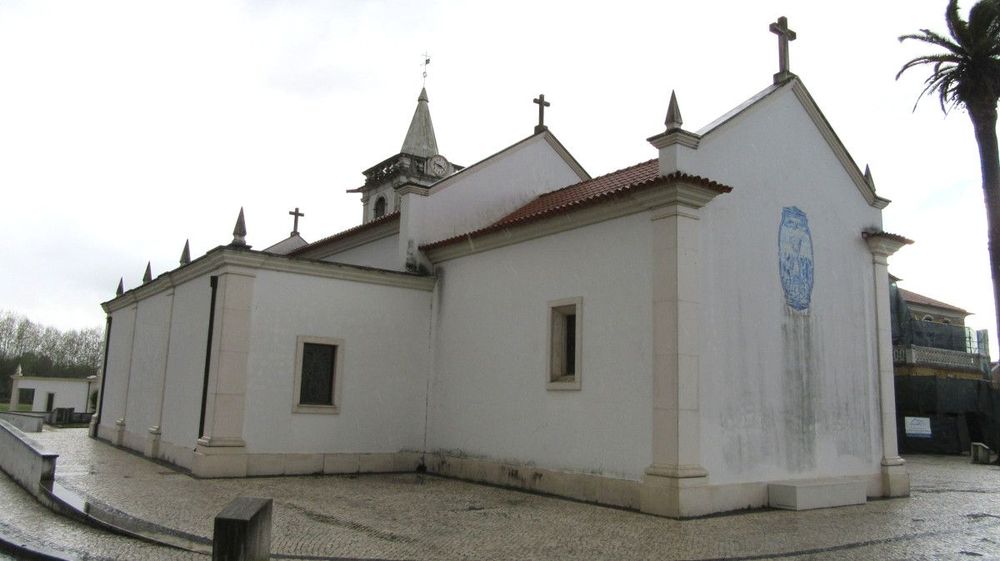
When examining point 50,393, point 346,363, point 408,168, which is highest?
point 408,168

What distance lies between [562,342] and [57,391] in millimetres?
44108

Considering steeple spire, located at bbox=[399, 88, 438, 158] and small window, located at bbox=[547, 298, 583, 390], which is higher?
steeple spire, located at bbox=[399, 88, 438, 158]

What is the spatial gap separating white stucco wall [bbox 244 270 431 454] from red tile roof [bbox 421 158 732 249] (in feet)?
6.84

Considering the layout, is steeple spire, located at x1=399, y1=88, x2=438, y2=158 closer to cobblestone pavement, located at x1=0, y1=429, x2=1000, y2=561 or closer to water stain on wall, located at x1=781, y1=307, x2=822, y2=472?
cobblestone pavement, located at x1=0, y1=429, x2=1000, y2=561

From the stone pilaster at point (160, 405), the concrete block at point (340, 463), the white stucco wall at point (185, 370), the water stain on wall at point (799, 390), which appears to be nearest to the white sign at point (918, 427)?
the water stain on wall at point (799, 390)

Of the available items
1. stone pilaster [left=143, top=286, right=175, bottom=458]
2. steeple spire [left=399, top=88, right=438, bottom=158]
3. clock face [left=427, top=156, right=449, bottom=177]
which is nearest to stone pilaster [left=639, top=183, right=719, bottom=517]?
stone pilaster [left=143, top=286, right=175, bottom=458]

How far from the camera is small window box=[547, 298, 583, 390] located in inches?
522

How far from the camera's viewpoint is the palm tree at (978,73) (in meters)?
21.6

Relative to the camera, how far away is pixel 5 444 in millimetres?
13891

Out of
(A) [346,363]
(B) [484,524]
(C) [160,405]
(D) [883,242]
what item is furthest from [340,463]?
(D) [883,242]

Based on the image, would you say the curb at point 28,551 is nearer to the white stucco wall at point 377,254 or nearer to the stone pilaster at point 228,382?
the stone pilaster at point 228,382

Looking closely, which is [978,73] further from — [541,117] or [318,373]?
[318,373]

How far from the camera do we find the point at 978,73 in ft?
72.6

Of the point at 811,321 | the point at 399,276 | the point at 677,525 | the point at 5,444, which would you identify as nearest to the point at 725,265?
the point at 811,321
